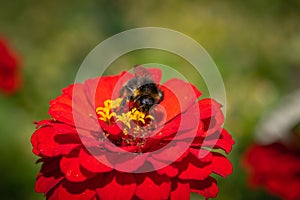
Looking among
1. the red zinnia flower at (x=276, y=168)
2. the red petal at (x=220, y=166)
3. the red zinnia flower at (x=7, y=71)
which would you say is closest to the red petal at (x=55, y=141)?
the red petal at (x=220, y=166)

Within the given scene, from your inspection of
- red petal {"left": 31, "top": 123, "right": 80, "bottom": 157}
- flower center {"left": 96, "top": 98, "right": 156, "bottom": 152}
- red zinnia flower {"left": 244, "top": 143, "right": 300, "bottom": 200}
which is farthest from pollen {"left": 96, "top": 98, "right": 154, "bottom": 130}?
red zinnia flower {"left": 244, "top": 143, "right": 300, "bottom": 200}

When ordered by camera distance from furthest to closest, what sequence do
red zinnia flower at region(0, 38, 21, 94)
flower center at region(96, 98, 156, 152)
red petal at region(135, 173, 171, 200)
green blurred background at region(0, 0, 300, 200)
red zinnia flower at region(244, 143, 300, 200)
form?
green blurred background at region(0, 0, 300, 200)
red zinnia flower at region(0, 38, 21, 94)
red zinnia flower at region(244, 143, 300, 200)
flower center at region(96, 98, 156, 152)
red petal at region(135, 173, 171, 200)

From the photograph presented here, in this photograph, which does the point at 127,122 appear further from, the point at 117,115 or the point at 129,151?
the point at 129,151

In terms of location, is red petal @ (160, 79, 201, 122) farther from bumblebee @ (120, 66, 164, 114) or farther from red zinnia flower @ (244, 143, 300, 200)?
red zinnia flower @ (244, 143, 300, 200)

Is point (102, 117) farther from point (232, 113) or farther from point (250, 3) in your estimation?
point (250, 3)

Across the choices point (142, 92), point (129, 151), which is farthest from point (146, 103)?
point (129, 151)

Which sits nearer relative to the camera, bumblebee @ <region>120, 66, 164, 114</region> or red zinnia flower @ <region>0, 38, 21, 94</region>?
bumblebee @ <region>120, 66, 164, 114</region>
